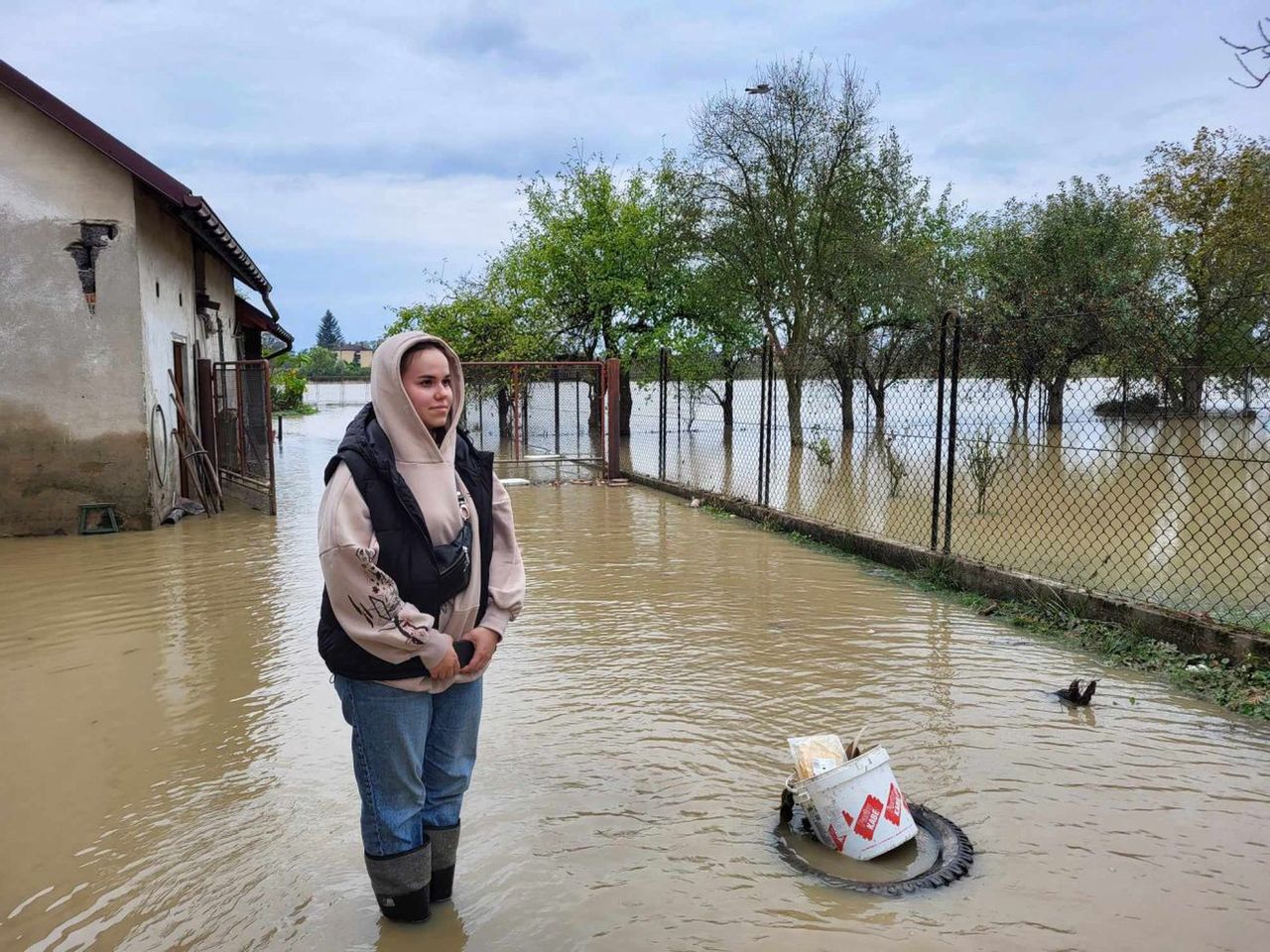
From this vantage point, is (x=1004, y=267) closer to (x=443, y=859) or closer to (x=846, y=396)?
(x=846, y=396)

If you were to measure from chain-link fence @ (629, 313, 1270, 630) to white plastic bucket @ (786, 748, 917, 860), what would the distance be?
3.51m

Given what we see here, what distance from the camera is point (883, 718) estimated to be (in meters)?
4.77

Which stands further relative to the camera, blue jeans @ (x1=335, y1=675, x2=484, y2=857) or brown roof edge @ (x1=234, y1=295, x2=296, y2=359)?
brown roof edge @ (x1=234, y1=295, x2=296, y2=359)

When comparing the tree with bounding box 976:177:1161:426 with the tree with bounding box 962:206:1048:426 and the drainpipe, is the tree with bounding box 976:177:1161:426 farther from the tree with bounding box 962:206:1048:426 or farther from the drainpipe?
the drainpipe

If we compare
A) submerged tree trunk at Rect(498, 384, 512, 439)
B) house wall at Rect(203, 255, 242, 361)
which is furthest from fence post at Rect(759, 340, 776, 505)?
submerged tree trunk at Rect(498, 384, 512, 439)

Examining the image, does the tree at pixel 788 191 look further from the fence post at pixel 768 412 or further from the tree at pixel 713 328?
the fence post at pixel 768 412

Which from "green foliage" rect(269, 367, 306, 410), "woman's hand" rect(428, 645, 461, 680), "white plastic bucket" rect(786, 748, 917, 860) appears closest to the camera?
"woman's hand" rect(428, 645, 461, 680)

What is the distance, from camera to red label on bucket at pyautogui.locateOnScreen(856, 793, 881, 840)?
3369 mm

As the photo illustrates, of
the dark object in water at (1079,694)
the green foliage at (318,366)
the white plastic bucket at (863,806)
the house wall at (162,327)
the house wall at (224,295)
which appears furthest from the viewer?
the green foliage at (318,366)

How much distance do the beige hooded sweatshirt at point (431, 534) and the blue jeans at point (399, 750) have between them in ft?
0.25

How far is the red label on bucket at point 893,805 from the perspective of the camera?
3.38 meters

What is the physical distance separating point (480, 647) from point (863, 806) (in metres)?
1.51

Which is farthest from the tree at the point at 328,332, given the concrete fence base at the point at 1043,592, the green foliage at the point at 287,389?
the concrete fence base at the point at 1043,592

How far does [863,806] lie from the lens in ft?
11.1
